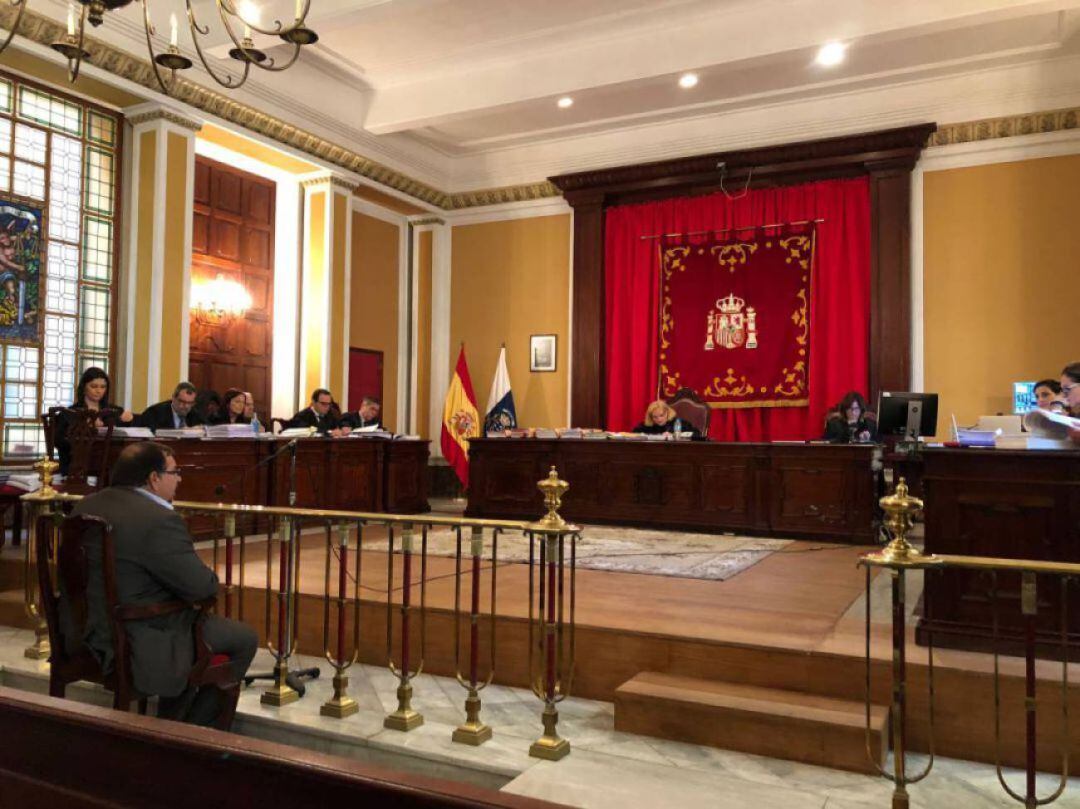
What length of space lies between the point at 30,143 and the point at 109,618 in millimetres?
5293

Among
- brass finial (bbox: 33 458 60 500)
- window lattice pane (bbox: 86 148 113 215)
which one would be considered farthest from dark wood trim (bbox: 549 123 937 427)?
brass finial (bbox: 33 458 60 500)

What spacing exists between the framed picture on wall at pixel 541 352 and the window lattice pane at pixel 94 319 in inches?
175


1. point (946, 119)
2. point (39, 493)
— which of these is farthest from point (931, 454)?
point (946, 119)

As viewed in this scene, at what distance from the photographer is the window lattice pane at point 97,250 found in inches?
273

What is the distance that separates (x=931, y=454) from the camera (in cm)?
333

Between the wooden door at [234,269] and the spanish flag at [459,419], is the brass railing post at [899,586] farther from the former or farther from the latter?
the spanish flag at [459,419]

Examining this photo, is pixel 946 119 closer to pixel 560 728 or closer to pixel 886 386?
pixel 886 386

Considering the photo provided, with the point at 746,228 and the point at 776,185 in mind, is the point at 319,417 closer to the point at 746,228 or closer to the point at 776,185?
the point at 746,228

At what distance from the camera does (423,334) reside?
A: 10.3m

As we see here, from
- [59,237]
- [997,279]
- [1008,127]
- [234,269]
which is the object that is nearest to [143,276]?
[59,237]

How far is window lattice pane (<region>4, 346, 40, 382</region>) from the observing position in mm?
6348

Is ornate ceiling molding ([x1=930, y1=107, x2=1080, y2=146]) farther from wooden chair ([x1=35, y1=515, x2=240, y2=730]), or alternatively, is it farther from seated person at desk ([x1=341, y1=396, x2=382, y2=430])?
wooden chair ([x1=35, y1=515, x2=240, y2=730])

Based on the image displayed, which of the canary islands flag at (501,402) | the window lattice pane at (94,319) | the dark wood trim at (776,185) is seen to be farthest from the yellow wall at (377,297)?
the window lattice pane at (94,319)

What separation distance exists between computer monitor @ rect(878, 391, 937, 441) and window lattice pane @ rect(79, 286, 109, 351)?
20.4ft
